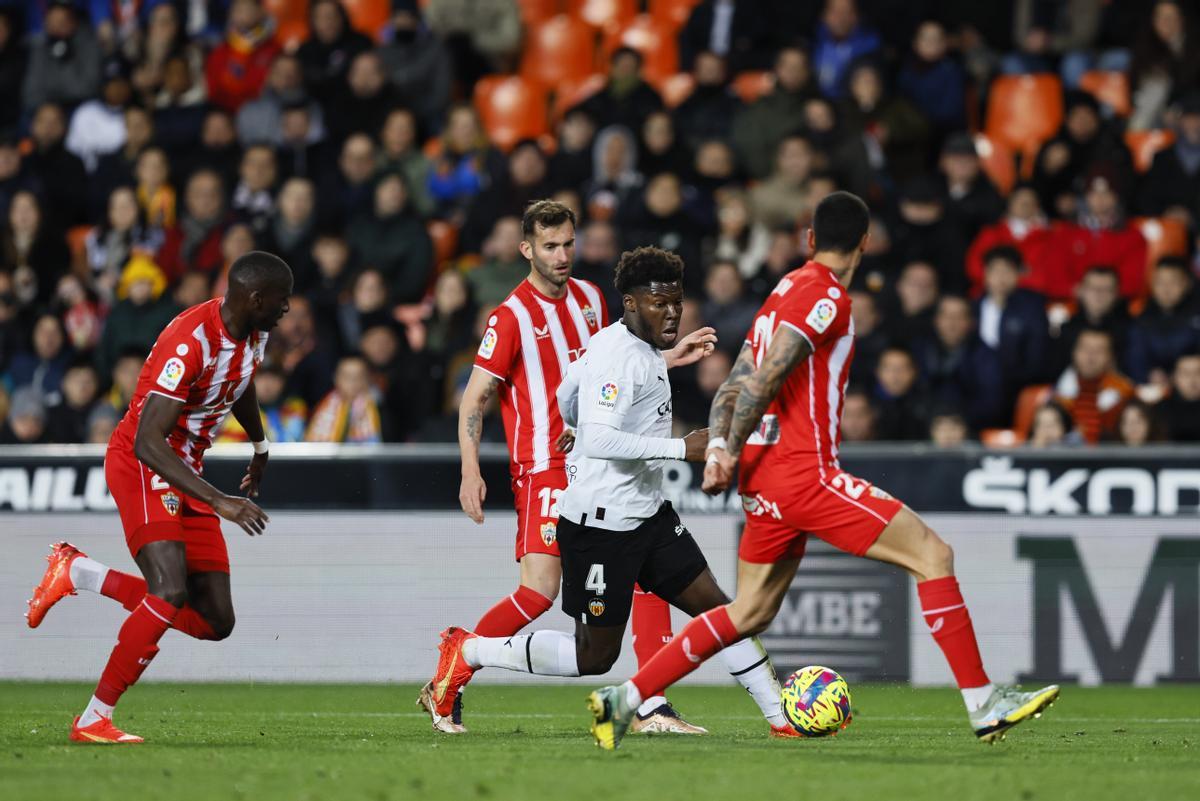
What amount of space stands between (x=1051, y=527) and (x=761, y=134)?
5394 mm

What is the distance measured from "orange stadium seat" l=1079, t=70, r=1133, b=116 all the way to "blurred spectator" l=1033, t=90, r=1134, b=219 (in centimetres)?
102

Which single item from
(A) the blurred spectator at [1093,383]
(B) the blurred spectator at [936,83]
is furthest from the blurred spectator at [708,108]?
(A) the blurred spectator at [1093,383]

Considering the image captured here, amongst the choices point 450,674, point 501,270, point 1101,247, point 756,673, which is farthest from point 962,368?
point 450,674

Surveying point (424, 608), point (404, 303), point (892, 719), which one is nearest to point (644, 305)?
point (892, 719)

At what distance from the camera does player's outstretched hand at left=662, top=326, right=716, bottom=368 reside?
28.2 feet

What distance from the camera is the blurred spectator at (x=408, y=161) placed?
17141 mm

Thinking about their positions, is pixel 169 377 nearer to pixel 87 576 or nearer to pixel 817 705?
pixel 87 576

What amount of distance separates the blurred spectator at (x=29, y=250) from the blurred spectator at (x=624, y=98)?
4.95 metres

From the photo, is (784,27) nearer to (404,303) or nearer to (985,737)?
(404,303)

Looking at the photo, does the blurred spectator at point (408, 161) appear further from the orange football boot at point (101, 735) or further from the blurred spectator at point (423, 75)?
the orange football boot at point (101, 735)

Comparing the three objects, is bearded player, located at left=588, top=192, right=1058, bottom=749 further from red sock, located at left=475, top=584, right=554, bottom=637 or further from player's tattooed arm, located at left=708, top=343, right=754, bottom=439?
red sock, located at left=475, top=584, right=554, bottom=637

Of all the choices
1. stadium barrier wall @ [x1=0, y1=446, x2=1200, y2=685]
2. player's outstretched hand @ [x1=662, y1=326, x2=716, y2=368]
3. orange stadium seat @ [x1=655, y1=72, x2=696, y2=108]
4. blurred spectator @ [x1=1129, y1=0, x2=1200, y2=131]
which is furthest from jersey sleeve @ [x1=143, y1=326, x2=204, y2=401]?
blurred spectator @ [x1=1129, y1=0, x2=1200, y2=131]

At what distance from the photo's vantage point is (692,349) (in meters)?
8.79

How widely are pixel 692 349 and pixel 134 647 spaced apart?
283cm
